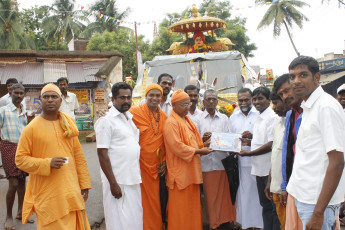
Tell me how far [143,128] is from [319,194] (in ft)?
6.96

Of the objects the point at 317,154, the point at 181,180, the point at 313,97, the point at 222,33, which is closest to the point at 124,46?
the point at 222,33

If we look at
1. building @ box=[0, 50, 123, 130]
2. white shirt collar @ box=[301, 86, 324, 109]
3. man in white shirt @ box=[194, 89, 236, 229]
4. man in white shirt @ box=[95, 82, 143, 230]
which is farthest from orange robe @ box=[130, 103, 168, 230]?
building @ box=[0, 50, 123, 130]

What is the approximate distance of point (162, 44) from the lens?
73.6 ft

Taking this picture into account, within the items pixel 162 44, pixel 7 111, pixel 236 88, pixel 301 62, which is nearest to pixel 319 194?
pixel 301 62

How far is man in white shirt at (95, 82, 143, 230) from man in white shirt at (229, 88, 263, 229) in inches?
58.2

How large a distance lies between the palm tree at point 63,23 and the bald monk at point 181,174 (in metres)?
28.3

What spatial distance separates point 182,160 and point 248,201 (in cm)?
116

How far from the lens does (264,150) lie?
130 inches

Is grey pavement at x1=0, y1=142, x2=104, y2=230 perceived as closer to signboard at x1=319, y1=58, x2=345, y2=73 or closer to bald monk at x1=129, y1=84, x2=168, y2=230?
bald monk at x1=129, y1=84, x2=168, y2=230

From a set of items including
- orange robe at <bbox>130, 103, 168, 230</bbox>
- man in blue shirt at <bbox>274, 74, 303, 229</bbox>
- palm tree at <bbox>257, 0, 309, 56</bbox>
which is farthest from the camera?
palm tree at <bbox>257, 0, 309, 56</bbox>

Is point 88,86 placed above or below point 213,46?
below

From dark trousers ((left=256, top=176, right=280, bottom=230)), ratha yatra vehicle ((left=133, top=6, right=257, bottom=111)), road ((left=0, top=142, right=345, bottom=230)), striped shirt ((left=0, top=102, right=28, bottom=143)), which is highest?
ratha yatra vehicle ((left=133, top=6, right=257, bottom=111))

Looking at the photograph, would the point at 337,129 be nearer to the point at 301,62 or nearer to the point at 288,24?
the point at 301,62

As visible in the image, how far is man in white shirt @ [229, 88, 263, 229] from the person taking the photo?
387 cm
